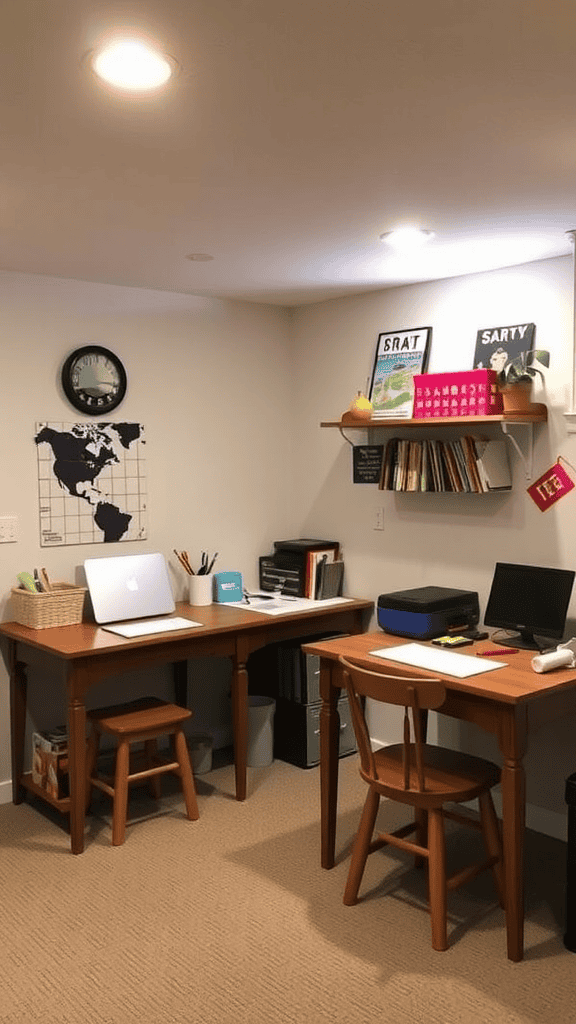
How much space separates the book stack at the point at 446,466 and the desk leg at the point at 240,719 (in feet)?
3.42

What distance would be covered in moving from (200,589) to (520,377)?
177 cm

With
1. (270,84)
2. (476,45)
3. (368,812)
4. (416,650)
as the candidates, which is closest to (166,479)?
(416,650)

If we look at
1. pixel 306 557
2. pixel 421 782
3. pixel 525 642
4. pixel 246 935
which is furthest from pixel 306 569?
pixel 246 935

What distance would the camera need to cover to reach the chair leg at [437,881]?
8.84 feet

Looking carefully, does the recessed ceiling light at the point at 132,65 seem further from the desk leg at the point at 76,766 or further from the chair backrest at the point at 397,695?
the desk leg at the point at 76,766

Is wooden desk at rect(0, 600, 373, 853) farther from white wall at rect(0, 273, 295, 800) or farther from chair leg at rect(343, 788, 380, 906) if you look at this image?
chair leg at rect(343, 788, 380, 906)

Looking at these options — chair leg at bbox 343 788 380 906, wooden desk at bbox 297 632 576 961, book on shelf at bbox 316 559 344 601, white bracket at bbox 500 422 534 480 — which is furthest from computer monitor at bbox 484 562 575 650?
book on shelf at bbox 316 559 344 601

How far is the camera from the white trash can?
426cm

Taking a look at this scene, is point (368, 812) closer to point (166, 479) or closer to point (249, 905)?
point (249, 905)

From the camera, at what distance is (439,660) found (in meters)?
3.06

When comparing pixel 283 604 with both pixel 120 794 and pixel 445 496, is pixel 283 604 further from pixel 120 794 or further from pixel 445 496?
pixel 120 794

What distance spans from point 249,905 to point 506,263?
8.63 feet

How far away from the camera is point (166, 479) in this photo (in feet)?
14.2

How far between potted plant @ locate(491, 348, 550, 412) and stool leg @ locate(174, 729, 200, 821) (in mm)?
1860
